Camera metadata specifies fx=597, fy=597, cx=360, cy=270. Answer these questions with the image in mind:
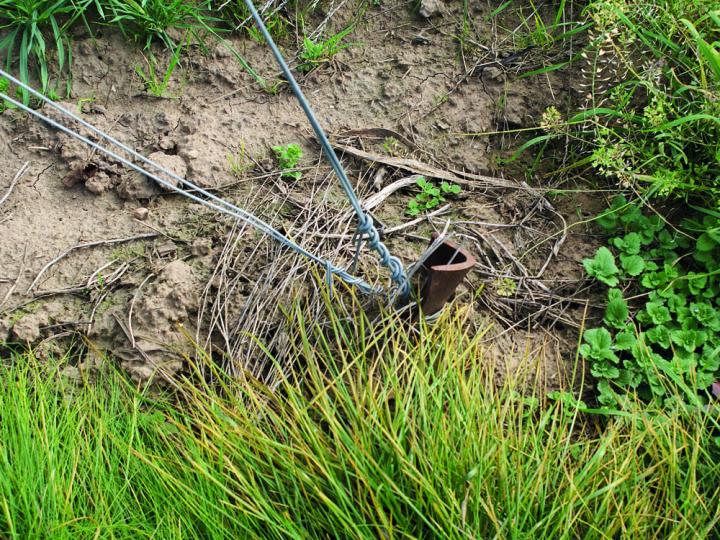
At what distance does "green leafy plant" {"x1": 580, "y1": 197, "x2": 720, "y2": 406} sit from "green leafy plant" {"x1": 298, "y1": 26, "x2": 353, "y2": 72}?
1.28 metres

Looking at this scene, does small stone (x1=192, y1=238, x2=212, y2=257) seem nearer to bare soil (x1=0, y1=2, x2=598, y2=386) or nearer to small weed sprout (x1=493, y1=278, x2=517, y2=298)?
bare soil (x1=0, y1=2, x2=598, y2=386)

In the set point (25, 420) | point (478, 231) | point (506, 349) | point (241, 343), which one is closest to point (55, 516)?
point (25, 420)

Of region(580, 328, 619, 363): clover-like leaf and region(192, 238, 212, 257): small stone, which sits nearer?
region(580, 328, 619, 363): clover-like leaf

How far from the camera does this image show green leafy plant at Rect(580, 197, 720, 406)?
1834mm

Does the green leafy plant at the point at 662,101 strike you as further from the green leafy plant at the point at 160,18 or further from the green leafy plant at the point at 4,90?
the green leafy plant at the point at 4,90

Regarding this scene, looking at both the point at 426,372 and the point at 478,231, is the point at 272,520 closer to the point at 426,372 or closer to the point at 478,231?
the point at 426,372

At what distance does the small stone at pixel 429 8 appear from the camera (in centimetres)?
252

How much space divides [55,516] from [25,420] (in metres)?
0.31

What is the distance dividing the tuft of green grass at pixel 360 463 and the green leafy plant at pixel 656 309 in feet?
0.46

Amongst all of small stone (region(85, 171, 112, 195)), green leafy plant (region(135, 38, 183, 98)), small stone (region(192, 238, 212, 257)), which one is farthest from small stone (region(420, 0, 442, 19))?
small stone (region(85, 171, 112, 195))

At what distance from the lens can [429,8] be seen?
2.53 metres

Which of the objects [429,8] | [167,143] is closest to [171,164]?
[167,143]

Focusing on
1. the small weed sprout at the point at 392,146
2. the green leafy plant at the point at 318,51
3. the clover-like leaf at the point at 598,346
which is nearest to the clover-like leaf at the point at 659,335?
the clover-like leaf at the point at 598,346

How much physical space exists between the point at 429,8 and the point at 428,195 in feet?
→ 2.91
